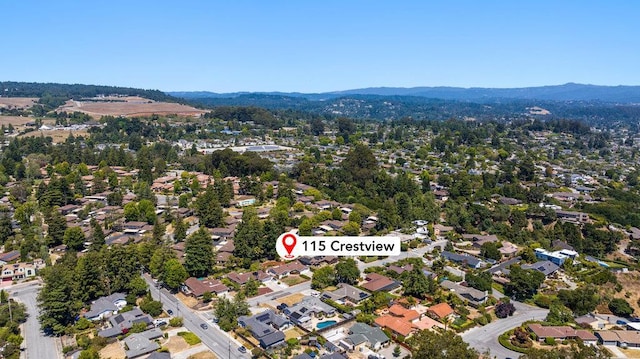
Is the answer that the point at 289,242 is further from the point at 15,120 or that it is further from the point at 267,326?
the point at 15,120

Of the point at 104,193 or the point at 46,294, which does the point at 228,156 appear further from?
the point at 46,294

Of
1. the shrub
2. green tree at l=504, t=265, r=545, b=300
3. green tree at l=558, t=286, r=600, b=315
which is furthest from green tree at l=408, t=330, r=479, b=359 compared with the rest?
green tree at l=558, t=286, r=600, b=315

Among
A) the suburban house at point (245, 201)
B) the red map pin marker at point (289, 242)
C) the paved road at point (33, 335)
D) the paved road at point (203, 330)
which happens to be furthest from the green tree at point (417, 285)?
the suburban house at point (245, 201)

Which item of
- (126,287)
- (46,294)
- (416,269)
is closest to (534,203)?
(416,269)

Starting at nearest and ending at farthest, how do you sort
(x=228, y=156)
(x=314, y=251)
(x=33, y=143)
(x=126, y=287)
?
(x=314, y=251) < (x=126, y=287) < (x=228, y=156) < (x=33, y=143)

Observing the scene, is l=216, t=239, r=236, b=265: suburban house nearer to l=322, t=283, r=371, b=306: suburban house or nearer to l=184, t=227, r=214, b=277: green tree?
l=184, t=227, r=214, b=277: green tree

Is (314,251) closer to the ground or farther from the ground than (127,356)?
farther from the ground
